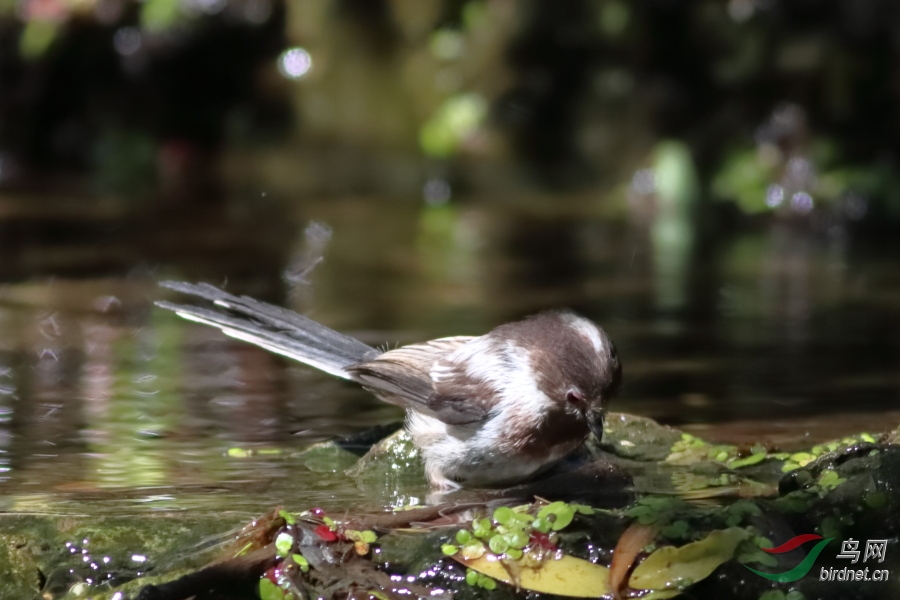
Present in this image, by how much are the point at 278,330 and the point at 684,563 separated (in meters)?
2.04

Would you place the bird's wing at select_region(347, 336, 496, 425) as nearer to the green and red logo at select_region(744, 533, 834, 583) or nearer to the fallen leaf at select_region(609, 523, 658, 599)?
the fallen leaf at select_region(609, 523, 658, 599)

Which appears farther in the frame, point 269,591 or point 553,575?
point 553,575

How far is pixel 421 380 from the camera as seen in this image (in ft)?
14.2

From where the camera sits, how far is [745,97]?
12.9m

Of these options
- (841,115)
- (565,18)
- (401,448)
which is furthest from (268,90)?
Result: (401,448)

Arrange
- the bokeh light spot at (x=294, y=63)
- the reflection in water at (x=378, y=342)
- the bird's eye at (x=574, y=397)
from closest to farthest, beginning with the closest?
the bird's eye at (x=574, y=397)
the reflection in water at (x=378, y=342)
the bokeh light spot at (x=294, y=63)

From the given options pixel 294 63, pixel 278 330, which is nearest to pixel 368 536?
pixel 278 330

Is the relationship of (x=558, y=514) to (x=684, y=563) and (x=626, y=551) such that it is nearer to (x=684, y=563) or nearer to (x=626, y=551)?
(x=626, y=551)

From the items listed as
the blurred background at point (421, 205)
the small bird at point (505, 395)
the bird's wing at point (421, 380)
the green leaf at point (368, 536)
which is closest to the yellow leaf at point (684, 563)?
the green leaf at point (368, 536)

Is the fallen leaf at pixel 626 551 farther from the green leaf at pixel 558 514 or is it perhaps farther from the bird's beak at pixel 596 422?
the bird's beak at pixel 596 422

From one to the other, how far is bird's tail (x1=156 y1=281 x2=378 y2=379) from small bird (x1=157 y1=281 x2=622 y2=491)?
9.0 inches

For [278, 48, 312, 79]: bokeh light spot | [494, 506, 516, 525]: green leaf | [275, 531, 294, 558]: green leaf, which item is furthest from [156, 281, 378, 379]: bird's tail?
[278, 48, 312, 79]: bokeh light spot

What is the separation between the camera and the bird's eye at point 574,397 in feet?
12.7

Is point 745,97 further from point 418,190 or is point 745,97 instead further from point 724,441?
point 724,441
